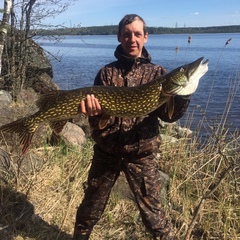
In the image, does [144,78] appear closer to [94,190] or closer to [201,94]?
[94,190]

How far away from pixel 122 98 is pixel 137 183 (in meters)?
0.75

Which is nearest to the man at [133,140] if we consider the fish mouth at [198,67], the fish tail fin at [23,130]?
the fish mouth at [198,67]

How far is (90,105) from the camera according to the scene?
300cm

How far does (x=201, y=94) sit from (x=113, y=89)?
9595 mm

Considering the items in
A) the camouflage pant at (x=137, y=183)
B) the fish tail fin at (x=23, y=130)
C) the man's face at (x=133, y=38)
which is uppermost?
the man's face at (x=133, y=38)

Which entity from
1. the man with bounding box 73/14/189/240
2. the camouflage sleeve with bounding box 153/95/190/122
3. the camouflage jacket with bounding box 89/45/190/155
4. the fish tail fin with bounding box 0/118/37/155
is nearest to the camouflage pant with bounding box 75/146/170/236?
the man with bounding box 73/14/189/240

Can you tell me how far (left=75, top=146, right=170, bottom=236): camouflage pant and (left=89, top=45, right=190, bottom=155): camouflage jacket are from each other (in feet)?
0.35

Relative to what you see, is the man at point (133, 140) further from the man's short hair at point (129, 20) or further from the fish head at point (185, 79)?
the fish head at point (185, 79)

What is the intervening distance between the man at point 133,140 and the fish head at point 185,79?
0.45ft

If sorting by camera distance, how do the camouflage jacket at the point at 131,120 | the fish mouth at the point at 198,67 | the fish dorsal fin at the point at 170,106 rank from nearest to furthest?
the fish mouth at the point at 198,67 < the fish dorsal fin at the point at 170,106 < the camouflage jacket at the point at 131,120

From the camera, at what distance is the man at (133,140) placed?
123 inches

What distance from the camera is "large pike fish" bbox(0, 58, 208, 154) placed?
2.93 m

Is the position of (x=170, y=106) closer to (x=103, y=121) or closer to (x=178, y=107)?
(x=178, y=107)

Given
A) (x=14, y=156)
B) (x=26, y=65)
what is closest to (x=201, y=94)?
(x=26, y=65)
